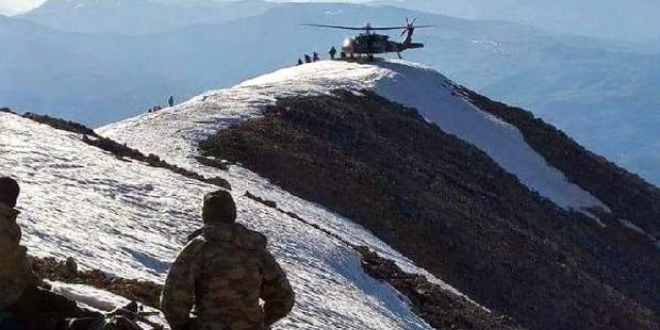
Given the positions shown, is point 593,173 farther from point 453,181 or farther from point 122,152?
point 122,152

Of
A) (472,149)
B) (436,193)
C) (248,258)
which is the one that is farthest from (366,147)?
(248,258)

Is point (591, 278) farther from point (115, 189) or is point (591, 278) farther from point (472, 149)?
point (115, 189)

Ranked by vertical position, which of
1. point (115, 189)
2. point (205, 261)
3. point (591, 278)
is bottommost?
point (591, 278)

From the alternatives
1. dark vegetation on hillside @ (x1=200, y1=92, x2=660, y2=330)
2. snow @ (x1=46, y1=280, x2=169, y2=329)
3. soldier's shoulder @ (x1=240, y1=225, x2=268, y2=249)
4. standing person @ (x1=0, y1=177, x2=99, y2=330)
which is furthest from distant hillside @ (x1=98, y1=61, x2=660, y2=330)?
soldier's shoulder @ (x1=240, y1=225, x2=268, y2=249)

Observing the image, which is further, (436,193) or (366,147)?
(366,147)

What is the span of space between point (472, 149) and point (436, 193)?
49.2ft

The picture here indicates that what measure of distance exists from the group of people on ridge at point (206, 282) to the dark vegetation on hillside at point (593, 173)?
54.1 metres

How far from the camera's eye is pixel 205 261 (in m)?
13.5

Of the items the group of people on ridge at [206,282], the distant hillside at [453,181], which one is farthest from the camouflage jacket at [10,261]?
the distant hillside at [453,181]

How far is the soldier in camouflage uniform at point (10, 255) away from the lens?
552 inches

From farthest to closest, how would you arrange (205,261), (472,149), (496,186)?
1. (472,149)
2. (496,186)
3. (205,261)

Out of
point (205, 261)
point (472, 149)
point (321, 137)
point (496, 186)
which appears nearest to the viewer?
point (205, 261)

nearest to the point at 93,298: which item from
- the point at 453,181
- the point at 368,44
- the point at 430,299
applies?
the point at 430,299

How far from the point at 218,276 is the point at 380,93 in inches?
2410
